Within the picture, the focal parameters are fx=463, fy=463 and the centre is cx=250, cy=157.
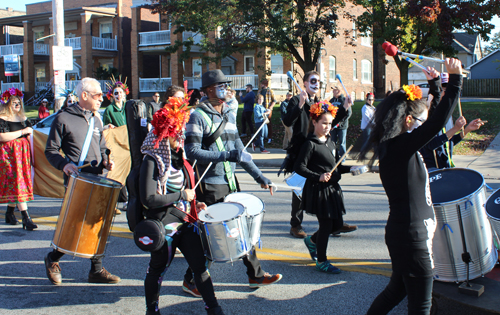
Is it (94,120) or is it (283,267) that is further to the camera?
(94,120)

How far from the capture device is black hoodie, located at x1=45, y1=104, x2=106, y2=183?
195 inches

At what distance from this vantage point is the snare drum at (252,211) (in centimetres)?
385

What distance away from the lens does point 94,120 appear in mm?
5293

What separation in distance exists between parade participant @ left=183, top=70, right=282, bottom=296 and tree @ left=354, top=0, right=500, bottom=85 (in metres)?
14.3

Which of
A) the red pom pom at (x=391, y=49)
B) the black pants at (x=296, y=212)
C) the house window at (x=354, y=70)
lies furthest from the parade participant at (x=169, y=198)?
the house window at (x=354, y=70)

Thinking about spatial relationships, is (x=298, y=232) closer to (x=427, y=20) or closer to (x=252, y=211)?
(x=252, y=211)

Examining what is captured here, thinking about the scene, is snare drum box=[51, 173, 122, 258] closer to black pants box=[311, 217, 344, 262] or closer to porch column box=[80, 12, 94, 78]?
black pants box=[311, 217, 344, 262]

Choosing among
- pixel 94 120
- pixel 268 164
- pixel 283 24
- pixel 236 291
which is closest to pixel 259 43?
pixel 283 24

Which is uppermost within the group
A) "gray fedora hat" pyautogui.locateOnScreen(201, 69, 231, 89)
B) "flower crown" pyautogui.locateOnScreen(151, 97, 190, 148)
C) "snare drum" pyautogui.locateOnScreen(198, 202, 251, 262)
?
"gray fedora hat" pyautogui.locateOnScreen(201, 69, 231, 89)

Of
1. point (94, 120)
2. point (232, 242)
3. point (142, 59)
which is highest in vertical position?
point (142, 59)

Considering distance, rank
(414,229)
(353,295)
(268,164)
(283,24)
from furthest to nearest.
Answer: (283,24), (268,164), (353,295), (414,229)

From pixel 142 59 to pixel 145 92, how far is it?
2880 mm

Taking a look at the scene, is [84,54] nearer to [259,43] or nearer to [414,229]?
[259,43]

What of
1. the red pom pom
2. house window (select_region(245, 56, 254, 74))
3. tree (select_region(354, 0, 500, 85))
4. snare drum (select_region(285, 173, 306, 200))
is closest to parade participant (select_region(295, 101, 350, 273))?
snare drum (select_region(285, 173, 306, 200))
